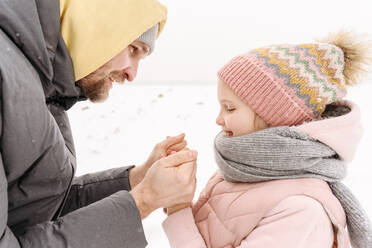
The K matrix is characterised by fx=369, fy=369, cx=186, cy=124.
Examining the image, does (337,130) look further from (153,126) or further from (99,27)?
(153,126)

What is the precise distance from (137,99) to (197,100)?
19.5 inches

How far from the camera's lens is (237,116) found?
0.94m

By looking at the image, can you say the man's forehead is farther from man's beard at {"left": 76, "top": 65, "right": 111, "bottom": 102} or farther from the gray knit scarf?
the gray knit scarf

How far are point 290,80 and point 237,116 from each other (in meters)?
0.16

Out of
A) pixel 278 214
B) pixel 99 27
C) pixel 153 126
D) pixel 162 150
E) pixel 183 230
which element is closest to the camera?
pixel 278 214

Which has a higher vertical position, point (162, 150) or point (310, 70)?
point (310, 70)

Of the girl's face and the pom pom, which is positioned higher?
the pom pom

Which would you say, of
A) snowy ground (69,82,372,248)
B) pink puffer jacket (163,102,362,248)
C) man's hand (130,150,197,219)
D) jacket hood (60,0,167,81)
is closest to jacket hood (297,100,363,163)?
pink puffer jacket (163,102,362,248)

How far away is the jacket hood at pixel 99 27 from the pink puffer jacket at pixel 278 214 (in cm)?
52

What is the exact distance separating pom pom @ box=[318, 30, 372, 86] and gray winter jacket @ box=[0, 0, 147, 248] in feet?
2.18

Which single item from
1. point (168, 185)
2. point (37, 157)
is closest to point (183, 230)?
point (168, 185)

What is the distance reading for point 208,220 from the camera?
0.95m

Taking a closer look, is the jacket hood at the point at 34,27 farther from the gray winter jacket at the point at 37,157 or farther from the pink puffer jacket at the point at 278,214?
the pink puffer jacket at the point at 278,214

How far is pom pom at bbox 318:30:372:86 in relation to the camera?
0.96m
